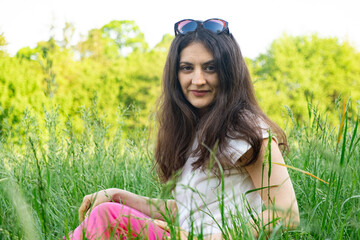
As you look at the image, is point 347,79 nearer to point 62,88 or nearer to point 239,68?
point 62,88

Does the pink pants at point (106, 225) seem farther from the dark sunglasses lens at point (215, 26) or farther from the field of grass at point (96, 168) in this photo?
the dark sunglasses lens at point (215, 26)

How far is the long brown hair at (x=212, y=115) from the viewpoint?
1972 mm

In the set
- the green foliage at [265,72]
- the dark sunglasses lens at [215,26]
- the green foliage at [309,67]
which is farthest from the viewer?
the green foliage at [309,67]

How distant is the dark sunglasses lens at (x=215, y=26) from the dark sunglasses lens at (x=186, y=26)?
7 centimetres

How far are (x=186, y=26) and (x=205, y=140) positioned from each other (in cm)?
69

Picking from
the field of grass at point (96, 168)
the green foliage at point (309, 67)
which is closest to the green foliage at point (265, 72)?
the green foliage at point (309, 67)

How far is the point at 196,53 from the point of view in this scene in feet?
7.22

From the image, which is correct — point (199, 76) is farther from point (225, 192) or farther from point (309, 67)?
point (309, 67)

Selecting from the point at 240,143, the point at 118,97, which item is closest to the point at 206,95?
the point at 240,143

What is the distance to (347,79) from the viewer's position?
22703 millimetres

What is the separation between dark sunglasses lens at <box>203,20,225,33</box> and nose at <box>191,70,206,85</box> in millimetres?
268

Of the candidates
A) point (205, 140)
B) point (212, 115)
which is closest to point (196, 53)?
point (212, 115)

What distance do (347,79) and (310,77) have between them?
2.55 metres

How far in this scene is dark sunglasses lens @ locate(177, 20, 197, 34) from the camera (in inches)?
89.5
